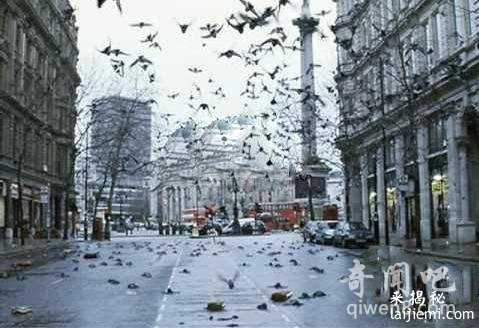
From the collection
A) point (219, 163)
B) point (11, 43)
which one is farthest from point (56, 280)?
point (219, 163)

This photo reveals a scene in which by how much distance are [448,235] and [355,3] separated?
2648 cm

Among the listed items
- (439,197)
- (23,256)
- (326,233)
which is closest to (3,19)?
(23,256)

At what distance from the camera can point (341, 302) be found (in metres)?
14.6

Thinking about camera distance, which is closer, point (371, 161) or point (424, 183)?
point (424, 183)

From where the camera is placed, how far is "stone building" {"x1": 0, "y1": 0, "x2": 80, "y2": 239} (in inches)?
2036

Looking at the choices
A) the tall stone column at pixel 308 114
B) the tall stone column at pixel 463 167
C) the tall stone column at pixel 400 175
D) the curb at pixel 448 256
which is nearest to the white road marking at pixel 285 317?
the curb at pixel 448 256

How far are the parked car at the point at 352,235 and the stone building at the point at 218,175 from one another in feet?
83.6

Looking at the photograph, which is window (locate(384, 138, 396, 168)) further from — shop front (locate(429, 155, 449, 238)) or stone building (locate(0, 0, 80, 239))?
stone building (locate(0, 0, 80, 239))

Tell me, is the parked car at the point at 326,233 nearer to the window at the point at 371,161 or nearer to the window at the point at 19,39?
the window at the point at 371,161

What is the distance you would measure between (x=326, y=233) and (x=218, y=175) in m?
62.0

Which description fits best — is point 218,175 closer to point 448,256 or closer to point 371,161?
point 371,161

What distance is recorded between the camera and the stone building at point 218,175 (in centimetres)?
8075

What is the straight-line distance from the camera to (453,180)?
127 ft

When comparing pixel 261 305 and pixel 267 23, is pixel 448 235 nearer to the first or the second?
pixel 261 305
